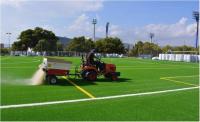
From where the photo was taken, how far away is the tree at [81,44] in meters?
113

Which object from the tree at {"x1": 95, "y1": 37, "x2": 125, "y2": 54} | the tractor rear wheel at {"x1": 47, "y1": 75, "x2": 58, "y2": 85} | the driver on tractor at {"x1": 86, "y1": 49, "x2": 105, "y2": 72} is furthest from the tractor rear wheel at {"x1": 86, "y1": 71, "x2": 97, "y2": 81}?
the tree at {"x1": 95, "y1": 37, "x2": 125, "y2": 54}

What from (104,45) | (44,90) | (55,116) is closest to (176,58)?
(104,45)

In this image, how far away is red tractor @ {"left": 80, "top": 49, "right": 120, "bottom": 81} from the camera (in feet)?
58.7

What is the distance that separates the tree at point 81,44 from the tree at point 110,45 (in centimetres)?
431

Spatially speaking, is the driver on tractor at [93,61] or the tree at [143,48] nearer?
the driver on tractor at [93,61]

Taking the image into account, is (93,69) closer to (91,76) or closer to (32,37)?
(91,76)

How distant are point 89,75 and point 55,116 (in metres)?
9.09

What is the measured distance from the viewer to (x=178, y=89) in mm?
15102

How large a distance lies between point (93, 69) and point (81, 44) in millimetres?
95871

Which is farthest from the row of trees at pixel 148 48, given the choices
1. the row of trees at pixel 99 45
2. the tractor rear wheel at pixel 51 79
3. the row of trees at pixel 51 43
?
the tractor rear wheel at pixel 51 79

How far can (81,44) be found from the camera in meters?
114

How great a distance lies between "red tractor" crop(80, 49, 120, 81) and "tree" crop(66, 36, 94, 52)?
303ft

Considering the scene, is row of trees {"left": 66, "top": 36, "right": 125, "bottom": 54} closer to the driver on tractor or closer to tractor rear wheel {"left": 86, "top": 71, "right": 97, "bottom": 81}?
the driver on tractor

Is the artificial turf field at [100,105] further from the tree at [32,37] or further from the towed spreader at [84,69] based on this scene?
the tree at [32,37]
